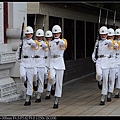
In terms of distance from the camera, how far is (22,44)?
1195 cm

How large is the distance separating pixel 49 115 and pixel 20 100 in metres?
2.95

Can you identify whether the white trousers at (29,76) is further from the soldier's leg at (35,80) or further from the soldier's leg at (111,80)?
the soldier's leg at (111,80)

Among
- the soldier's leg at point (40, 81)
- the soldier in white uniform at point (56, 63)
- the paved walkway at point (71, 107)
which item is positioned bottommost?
the paved walkway at point (71, 107)

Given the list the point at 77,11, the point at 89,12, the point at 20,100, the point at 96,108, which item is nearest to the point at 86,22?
the point at 89,12

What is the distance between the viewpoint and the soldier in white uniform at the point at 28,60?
11898 mm

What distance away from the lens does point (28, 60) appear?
12.0 m

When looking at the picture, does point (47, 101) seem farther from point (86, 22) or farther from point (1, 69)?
point (86, 22)

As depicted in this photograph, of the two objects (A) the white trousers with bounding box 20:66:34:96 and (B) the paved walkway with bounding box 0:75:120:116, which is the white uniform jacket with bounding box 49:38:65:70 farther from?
(B) the paved walkway with bounding box 0:75:120:116

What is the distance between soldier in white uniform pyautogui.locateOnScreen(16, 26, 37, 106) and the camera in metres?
11.9

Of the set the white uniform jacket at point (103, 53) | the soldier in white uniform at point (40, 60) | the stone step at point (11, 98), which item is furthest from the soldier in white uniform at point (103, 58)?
the stone step at point (11, 98)

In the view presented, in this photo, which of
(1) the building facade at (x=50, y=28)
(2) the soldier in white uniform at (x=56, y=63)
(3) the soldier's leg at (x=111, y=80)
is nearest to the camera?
(2) the soldier in white uniform at (x=56, y=63)

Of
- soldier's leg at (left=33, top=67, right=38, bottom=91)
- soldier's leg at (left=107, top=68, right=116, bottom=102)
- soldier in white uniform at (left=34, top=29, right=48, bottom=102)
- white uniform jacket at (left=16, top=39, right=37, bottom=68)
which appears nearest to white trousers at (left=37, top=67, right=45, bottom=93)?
soldier in white uniform at (left=34, top=29, right=48, bottom=102)

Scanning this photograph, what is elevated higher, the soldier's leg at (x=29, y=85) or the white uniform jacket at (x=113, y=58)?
the white uniform jacket at (x=113, y=58)

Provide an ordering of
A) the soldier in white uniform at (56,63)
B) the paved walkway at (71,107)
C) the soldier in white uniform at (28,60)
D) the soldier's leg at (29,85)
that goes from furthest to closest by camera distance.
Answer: the soldier's leg at (29,85), the soldier in white uniform at (28,60), the soldier in white uniform at (56,63), the paved walkway at (71,107)
